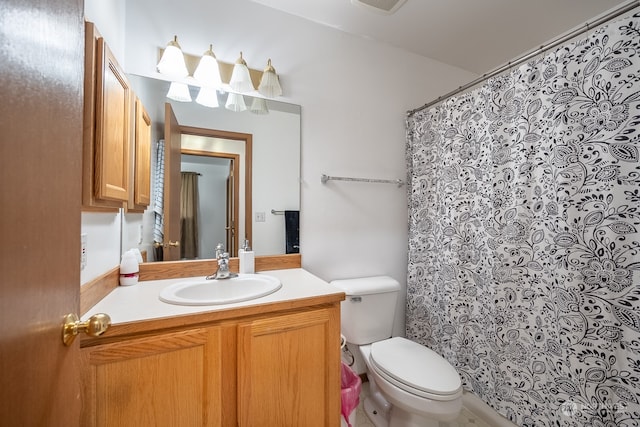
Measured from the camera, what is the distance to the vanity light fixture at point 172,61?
1.28m

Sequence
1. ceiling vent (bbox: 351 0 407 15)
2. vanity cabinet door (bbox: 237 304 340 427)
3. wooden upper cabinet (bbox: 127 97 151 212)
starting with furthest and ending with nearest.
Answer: ceiling vent (bbox: 351 0 407 15) < wooden upper cabinet (bbox: 127 97 151 212) < vanity cabinet door (bbox: 237 304 340 427)

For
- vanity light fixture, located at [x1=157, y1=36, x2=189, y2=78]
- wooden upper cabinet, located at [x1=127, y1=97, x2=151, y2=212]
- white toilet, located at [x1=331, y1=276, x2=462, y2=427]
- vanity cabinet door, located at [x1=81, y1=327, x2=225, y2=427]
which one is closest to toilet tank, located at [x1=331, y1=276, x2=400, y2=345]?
white toilet, located at [x1=331, y1=276, x2=462, y2=427]

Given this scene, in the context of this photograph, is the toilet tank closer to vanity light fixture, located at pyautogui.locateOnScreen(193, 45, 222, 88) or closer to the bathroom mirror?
the bathroom mirror

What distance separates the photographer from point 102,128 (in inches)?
31.3

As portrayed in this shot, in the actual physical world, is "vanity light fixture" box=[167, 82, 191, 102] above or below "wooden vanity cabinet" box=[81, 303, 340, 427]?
above

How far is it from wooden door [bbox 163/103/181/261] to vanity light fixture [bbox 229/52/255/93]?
1.20 ft

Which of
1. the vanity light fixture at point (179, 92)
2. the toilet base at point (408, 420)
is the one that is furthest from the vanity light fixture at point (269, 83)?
the toilet base at point (408, 420)

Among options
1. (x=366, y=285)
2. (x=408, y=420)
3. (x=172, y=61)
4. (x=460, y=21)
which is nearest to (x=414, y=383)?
(x=408, y=420)

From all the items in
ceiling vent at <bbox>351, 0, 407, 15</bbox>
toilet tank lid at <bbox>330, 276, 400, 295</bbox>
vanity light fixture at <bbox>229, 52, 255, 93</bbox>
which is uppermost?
ceiling vent at <bbox>351, 0, 407, 15</bbox>

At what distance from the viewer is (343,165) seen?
175cm

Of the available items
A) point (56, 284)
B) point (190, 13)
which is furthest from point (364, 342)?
point (190, 13)

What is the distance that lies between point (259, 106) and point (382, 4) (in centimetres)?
93

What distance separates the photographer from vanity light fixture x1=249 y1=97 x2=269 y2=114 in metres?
1.51

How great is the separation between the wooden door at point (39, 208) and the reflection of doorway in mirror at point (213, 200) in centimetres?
85
